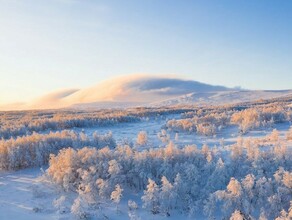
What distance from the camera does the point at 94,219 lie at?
648cm

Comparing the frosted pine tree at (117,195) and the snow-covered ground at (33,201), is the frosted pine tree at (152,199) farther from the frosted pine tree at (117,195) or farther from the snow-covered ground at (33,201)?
the frosted pine tree at (117,195)

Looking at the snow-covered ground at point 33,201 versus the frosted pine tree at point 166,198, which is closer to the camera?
the frosted pine tree at point 166,198

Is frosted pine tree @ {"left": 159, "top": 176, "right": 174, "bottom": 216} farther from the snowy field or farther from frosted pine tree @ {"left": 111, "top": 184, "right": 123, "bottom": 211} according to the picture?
frosted pine tree @ {"left": 111, "top": 184, "right": 123, "bottom": 211}

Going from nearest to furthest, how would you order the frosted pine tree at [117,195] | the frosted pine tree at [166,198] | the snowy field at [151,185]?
1. the snowy field at [151,185]
2. the frosted pine tree at [166,198]
3. the frosted pine tree at [117,195]

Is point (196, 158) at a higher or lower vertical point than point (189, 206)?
higher

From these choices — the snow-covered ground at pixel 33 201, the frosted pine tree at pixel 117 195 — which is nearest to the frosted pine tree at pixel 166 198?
the snow-covered ground at pixel 33 201

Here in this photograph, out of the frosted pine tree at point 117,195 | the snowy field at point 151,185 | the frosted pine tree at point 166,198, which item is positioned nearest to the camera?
the snowy field at point 151,185

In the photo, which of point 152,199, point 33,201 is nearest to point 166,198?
point 152,199

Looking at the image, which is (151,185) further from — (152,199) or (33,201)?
(33,201)

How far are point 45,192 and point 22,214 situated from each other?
0.96m

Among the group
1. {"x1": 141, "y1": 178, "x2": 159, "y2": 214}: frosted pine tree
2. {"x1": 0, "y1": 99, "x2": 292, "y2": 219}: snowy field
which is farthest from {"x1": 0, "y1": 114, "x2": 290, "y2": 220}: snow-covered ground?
{"x1": 141, "y1": 178, "x2": 159, "y2": 214}: frosted pine tree

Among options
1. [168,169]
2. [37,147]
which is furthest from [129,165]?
[37,147]

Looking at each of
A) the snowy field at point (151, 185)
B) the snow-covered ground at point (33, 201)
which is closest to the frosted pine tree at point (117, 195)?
the snowy field at point (151, 185)

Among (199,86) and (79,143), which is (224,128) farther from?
→ (199,86)
